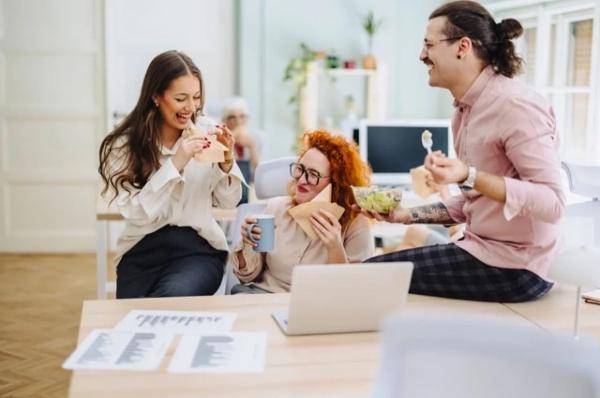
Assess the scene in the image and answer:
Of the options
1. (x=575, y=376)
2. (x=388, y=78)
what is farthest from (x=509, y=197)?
(x=388, y=78)

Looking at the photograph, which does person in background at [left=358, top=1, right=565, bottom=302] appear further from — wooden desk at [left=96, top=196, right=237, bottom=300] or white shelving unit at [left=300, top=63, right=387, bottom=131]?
white shelving unit at [left=300, top=63, right=387, bottom=131]

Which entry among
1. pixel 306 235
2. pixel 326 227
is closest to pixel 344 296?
pixel 326 227

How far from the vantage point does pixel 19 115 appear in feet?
19.8

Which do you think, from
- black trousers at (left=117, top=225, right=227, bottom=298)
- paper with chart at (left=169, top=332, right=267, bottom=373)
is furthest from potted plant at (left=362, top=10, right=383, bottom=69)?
paper with chart at (left=169, top=332, right=267, bottom=373)

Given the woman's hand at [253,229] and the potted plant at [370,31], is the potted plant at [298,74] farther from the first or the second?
the woman's hand at [253,229]

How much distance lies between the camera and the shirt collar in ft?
7.25

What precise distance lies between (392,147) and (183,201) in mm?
2269

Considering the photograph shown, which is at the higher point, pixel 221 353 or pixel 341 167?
pixel 341 167

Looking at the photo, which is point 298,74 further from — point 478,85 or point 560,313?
point 560,313

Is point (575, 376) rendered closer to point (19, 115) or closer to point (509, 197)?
point (509, 197)

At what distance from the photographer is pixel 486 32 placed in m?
2.22

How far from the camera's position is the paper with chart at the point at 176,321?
6.00ft

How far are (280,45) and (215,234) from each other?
3.56 m

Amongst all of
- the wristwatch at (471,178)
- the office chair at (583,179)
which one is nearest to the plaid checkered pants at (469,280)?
the wristwatch at (471,178)
